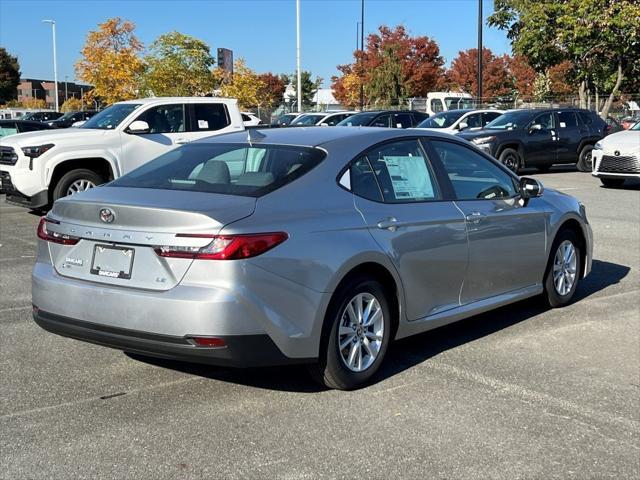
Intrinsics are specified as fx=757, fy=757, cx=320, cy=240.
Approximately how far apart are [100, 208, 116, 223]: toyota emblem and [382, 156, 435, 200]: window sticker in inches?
73.1

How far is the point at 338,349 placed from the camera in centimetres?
450

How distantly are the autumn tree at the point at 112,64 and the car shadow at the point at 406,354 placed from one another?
36673 mm

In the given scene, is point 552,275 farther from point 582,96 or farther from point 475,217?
point 582,96

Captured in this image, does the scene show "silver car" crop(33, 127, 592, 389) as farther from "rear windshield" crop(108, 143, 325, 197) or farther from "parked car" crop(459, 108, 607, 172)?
"parked car" crop(459, 108, 607, 172)

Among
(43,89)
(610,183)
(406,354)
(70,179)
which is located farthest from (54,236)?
(43,89)

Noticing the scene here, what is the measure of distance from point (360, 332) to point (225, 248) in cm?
116

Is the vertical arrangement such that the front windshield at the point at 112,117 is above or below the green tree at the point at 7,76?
below

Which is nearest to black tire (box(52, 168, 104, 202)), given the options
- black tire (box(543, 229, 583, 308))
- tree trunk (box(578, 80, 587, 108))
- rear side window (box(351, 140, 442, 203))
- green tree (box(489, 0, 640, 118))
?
rear side window (box(351, 140, 442, 203))

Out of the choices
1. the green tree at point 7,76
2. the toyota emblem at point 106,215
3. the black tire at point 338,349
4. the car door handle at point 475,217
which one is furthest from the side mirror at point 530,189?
the green tree at point 7,76

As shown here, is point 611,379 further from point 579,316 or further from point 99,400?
point 99,400

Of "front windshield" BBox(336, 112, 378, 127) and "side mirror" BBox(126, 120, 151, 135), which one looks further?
"front windshield" BBox(336, 112, 378, 127)

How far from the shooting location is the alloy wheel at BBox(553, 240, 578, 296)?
21.8ft

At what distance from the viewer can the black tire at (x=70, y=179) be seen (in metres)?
11.5

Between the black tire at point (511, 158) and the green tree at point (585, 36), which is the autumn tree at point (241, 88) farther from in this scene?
the black tire at point (511, 158)
